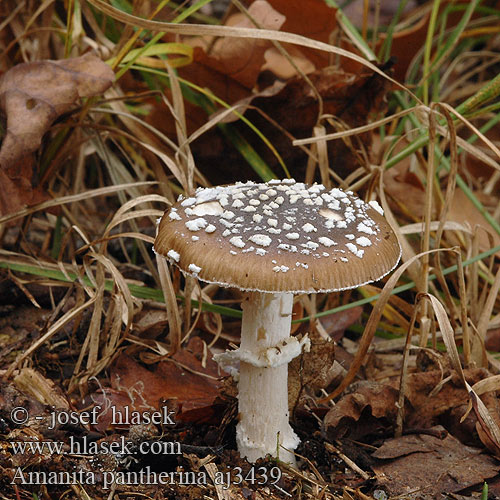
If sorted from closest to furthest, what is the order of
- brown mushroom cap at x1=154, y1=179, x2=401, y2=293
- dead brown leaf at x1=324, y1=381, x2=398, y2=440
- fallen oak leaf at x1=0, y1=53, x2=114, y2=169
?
1. brown mushroom cap at x1=154, y1=179, x2=401, y2=293
2. dead brown leaf at x1=324, y1=381, x2=398, y2=440
3. fallen oak leaf at x1=0, y1=53, x2=114, y2=169

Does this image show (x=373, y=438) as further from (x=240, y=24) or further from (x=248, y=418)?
(x=240, y=24)

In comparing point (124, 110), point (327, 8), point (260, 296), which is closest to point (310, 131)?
point (327, 8)

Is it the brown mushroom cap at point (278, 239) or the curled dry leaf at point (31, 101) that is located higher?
the curled dry leaf at point (31, 101)

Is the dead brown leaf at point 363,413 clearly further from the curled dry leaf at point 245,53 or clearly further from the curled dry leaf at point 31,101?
the curled dry leaf at point 245,53

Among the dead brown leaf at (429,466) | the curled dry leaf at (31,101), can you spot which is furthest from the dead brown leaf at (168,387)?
the curled dry leaf at (31,101)

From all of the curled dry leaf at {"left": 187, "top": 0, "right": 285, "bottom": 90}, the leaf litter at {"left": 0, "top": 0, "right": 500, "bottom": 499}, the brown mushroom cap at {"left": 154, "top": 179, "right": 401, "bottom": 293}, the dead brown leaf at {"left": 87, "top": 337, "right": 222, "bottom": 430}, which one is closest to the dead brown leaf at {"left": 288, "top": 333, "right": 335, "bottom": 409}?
the leaf litter at {"left": 0, "top": 0, "right": 500, "bottom": 499}

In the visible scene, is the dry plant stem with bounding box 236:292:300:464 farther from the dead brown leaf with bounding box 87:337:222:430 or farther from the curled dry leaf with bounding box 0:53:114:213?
the curled dry leaf with bounding box 0:53:114:213
